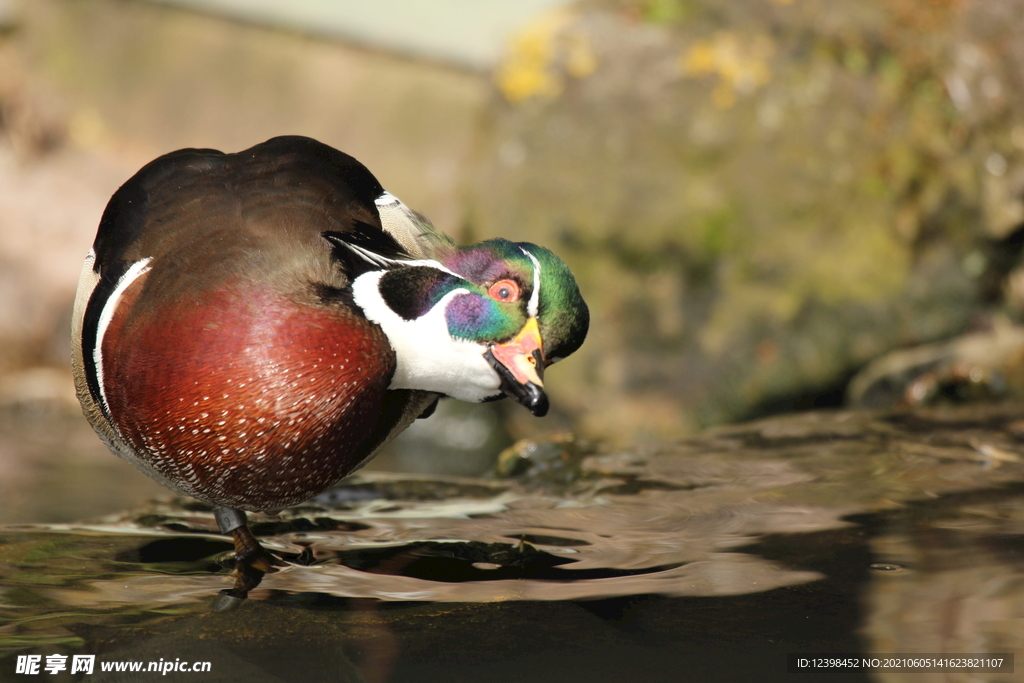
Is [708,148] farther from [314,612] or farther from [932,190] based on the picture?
[314,612]

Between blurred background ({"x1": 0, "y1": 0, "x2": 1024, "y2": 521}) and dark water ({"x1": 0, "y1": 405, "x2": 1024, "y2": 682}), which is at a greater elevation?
blurred background ({"x1": 0, "y1": 0, "x2": 1024, "y2": 521})

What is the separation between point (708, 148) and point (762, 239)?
21.7 inches

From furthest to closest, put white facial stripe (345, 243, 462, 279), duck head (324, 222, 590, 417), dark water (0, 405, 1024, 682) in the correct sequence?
white facial stripe (345, 243, 462, 279), duck head (324, 222, 590, 417), dark water (0, 405, 1024, 682)

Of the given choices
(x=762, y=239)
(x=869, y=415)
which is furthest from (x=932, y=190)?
(x=869, y=415)

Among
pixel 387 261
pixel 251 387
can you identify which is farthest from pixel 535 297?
pixel 251 387

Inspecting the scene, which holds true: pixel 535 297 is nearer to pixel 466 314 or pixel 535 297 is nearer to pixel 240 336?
pixel 466 314

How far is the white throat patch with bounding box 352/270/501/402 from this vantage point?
193 cm

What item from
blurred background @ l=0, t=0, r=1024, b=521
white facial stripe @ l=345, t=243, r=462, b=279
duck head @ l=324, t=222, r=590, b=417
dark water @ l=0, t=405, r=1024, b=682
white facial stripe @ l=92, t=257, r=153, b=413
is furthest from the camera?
blurred background @ l=0, t=0, r=1024, b=521

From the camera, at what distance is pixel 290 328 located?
192 centimetres

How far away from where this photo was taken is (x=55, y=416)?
568 centimetres

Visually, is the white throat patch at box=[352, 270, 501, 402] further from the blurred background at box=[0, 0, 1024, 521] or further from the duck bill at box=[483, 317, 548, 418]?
the blurred background at box=[0, 0, 1024, 521]

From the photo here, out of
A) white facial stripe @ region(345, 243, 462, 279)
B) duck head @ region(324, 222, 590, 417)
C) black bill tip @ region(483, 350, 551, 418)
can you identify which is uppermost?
white facial stripe @ region(345, 243, 462, 279)

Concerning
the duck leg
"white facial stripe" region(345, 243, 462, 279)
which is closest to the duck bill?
"white facial stripe" region(345, 243, 462, 279)

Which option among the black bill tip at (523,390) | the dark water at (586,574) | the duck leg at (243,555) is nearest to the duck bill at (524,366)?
the black bill tip at (523,390)
